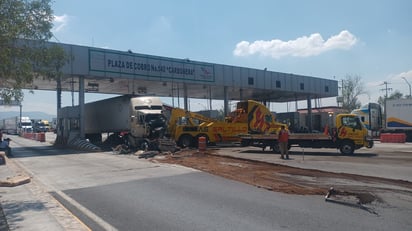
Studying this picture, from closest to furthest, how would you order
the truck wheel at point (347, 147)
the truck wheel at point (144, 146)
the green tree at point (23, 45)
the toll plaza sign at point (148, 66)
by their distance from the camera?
the green tree at point (23, 45), the truck wheel at point (347, 147), the truck wheel at point (144, 146), the toll plaza sign at point (148, 66)

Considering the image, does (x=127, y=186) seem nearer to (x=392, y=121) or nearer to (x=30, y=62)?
(x=30, y=62)

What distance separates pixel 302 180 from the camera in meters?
12.7

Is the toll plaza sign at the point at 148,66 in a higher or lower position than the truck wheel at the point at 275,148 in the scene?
higher

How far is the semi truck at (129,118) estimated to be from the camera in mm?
27344

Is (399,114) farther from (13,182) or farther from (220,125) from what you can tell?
(13,182)

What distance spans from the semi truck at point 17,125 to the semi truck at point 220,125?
59671mm

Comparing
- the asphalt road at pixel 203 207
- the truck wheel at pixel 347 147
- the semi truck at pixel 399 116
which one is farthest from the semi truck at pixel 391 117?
the asphalt road at pixel 203 207

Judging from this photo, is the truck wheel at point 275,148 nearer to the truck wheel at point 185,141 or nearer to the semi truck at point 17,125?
the truck wheel at point 185,141

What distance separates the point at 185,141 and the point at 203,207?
1910 cm

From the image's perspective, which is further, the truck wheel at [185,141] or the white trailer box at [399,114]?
the white trailer box at [399,114]

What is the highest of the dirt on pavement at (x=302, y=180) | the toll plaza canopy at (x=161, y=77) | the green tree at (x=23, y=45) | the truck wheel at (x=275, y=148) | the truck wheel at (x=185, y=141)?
the toll plaza canopy at (x=161, y=77)

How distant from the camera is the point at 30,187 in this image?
12680 millimetres

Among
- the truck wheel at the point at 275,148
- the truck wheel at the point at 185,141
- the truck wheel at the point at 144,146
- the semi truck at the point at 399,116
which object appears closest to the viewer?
the truck wheel at the point at 275,148

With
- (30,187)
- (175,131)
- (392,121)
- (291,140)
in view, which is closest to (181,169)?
(30,187)
